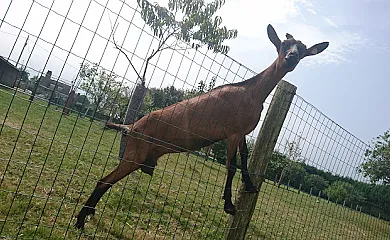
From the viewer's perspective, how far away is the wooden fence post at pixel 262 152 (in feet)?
11.6

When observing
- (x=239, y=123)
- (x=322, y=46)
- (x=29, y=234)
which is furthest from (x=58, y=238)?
(x=322, y=46)

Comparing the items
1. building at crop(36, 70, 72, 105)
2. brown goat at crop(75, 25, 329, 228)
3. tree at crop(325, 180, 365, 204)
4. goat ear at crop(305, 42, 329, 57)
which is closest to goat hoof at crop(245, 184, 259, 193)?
brown goat at crop(75, 25, 329, 228)

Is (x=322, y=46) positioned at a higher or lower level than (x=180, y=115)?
higher

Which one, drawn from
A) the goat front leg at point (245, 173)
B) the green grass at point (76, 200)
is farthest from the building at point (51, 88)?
the goat front leg at point (245, 173)

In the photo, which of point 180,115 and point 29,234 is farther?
point 180,115

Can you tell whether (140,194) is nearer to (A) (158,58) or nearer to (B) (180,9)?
(A) (158,58)

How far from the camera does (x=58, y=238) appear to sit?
2949mm

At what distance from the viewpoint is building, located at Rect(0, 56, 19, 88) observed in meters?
2.13

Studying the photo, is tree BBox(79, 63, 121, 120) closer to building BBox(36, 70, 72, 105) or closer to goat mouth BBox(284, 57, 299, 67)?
building BBox(36, 70, 72, 105)

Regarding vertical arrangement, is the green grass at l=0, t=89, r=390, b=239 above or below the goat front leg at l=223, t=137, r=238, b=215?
below

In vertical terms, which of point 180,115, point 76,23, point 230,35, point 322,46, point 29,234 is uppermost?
point 230,35

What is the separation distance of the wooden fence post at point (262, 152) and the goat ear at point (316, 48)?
19.1 inches

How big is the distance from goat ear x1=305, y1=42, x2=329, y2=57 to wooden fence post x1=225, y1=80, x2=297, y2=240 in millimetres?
484

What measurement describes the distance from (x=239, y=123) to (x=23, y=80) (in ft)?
7.09
